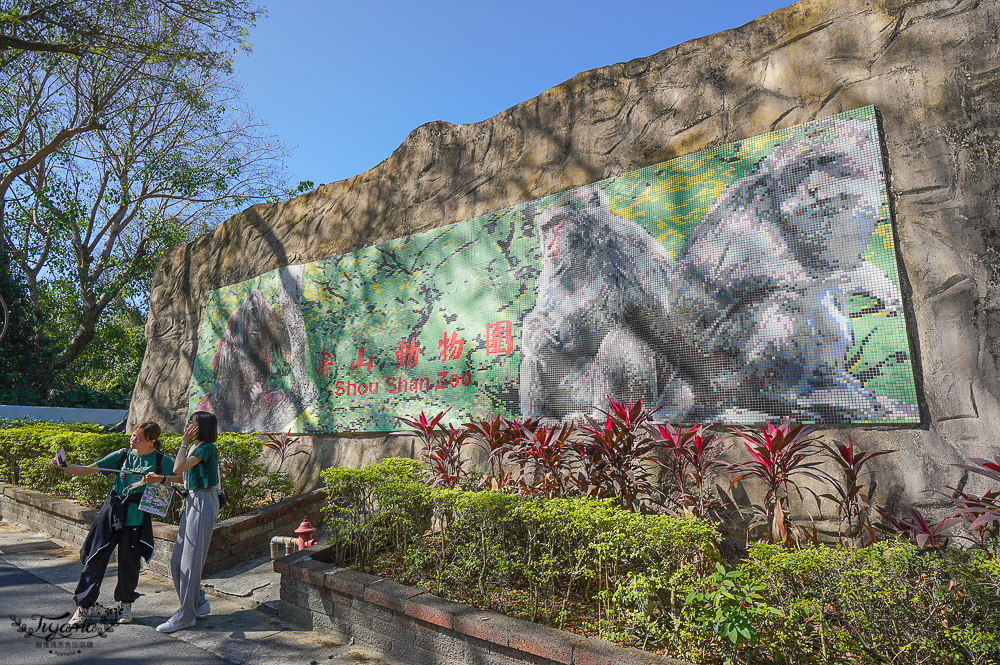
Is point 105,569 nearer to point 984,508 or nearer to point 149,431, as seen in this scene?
point 149,431

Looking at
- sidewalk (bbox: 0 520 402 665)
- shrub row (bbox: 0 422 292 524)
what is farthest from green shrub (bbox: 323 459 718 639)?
shrub row (bbox: 0 422 292 524)

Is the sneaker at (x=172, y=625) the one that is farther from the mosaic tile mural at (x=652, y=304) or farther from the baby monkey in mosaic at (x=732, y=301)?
the baby monkey in mosaic at (x=732, y=301)

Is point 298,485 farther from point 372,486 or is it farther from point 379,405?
point 372,486

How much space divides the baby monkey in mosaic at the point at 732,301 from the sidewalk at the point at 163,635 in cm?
262

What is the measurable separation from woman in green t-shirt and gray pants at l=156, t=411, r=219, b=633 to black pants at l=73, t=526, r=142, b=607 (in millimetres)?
254

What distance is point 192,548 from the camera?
392 centimetres

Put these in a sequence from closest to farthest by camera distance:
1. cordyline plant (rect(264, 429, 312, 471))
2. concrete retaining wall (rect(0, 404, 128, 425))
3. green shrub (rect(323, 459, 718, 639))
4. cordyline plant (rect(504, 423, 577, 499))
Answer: green shrub (rect(323, 459, 718, 639))
cordyline plant (rect(504, 423, 577, 499))
cordyline plant (rect(264, 429, 312, 471))
concrete retaining wall (rect(0, 404, 128, 425))

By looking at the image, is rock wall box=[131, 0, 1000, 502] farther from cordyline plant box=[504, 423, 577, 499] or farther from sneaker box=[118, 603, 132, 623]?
sneaker box=[118, 603, 132, 623]

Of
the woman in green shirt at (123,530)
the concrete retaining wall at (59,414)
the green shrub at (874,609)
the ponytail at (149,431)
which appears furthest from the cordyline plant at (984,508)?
the concrete retaining wall at (59,414)

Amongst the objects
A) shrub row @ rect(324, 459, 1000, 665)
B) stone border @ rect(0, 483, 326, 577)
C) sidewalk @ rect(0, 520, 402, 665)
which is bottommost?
sidewalk @ rect(0, 520, 402, 665)

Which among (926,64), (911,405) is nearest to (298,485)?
(911,405)

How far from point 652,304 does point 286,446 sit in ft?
16.3

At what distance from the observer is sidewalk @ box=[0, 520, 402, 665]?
3.36 metres

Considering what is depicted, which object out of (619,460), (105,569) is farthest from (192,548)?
(619,460)
